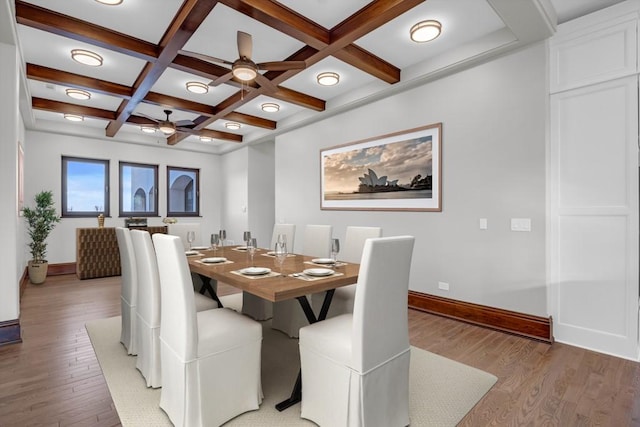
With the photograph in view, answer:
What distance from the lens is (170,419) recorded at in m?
1.82

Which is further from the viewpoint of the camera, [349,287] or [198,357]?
[349,287]

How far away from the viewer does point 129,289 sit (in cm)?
261

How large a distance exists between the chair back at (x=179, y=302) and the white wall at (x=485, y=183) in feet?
9.41

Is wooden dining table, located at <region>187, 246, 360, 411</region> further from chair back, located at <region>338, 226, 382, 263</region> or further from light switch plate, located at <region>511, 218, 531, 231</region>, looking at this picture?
light switch plate, located at <region>511, 218, 531, 231</region>

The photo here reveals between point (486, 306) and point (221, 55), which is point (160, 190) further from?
point (486, 306)

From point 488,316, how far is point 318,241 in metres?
1.89

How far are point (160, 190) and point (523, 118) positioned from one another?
7046mm

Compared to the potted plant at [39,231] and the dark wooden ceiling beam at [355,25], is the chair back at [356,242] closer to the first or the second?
the dark wooden ceiling beam at [355,25]

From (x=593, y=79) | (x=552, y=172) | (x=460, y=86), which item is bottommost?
(x=552, y=172)

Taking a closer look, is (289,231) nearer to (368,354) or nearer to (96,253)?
(368,354)

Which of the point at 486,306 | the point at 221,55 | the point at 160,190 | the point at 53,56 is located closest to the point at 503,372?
the point at 486,306

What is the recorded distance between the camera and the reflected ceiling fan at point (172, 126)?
5.09 meters

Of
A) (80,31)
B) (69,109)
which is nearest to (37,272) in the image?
(69,109)

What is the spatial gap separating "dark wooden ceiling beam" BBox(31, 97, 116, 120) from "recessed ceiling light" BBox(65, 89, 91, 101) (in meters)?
0.65
